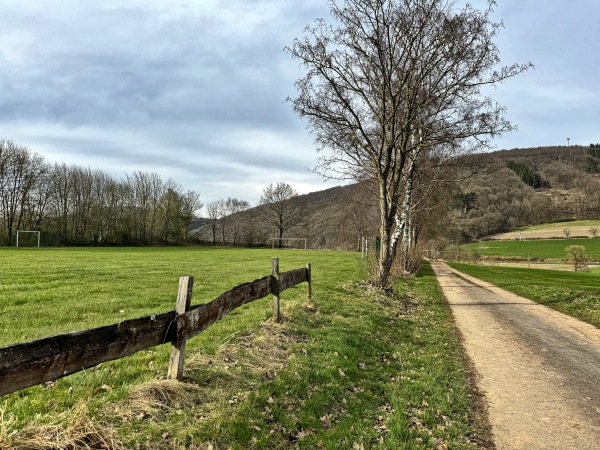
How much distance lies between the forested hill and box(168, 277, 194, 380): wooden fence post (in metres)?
90.2

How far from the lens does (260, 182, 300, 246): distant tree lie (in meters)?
74.4

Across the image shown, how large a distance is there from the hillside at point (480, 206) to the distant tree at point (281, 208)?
3.32 ft

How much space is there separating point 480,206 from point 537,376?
363 ft

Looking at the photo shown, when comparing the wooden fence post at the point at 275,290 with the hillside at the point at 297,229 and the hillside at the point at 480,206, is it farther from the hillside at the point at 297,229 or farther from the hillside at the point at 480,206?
the hillside at the point at 297,229

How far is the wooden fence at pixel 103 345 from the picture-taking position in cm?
274

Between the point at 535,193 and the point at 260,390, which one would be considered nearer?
the point at 260,390

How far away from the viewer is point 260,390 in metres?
5.10

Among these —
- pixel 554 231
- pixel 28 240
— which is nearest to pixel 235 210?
pixel 28 240

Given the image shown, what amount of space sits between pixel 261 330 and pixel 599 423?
536 centimetres

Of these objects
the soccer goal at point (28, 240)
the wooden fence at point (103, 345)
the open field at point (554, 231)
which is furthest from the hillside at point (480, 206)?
the soccer goal at point (28, 240)

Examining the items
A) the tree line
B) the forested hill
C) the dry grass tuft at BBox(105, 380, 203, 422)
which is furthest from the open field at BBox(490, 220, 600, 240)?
the dry grass tuft at BBox(105, 380, 203, 422)

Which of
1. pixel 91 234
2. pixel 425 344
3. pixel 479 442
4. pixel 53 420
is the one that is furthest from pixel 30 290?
pixel 91 234

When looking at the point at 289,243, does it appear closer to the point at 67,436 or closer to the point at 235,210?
the point at 235,210

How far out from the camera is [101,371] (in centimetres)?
531
